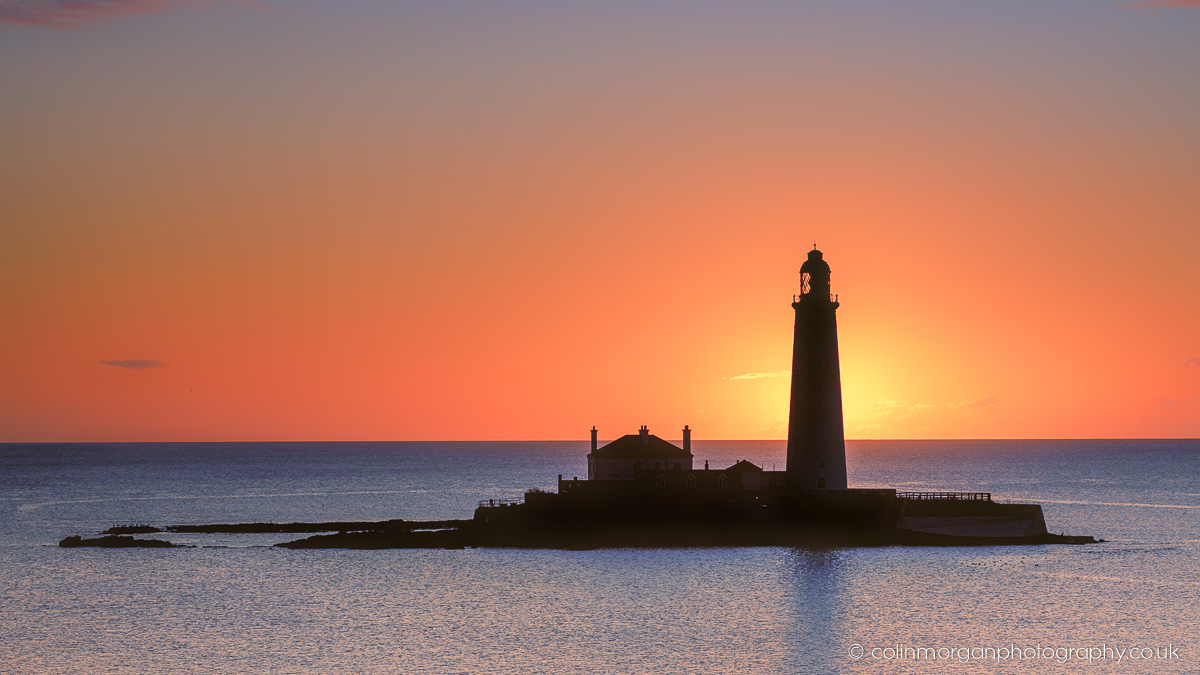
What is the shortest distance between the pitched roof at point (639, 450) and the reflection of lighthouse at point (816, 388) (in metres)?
8.86

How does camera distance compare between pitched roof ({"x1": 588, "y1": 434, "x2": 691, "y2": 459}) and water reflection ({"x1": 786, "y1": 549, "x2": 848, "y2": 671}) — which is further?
pitched roof ({"x1": 588, "y1": 434, "x2": 691, "y2": 459})

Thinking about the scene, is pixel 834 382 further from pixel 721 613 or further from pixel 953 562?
pixel 721 613

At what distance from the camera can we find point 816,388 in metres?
74.6

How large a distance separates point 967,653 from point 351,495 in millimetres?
112544

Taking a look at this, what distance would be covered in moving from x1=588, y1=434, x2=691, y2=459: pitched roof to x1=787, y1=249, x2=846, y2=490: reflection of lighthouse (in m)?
8.86

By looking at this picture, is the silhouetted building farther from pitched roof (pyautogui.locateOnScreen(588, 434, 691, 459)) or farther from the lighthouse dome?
the lighthouse dome

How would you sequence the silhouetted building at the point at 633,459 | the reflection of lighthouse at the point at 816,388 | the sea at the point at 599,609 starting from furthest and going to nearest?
Result: 1. the silhouetted building at the point at 633,459
2. the reflection of lighthouse at the point at 816,388
3. the sea at the point at 599,609

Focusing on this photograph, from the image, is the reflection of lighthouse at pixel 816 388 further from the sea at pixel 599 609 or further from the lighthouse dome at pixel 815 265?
the sea at pixel 599 609

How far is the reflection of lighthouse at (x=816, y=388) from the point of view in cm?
7450

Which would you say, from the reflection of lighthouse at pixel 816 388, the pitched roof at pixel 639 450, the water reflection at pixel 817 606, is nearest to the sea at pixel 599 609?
the water reflection at pixel 817 606

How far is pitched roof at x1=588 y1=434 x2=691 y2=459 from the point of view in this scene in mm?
82062

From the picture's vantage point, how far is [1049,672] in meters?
44.6

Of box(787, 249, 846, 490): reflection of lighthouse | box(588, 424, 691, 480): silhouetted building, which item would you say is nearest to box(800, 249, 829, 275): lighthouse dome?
box(787, 249, 846, 490): reflection of lighthouse

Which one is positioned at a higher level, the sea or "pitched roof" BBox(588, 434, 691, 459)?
"pitched roof" BBox(588, 434, 691, 459)
